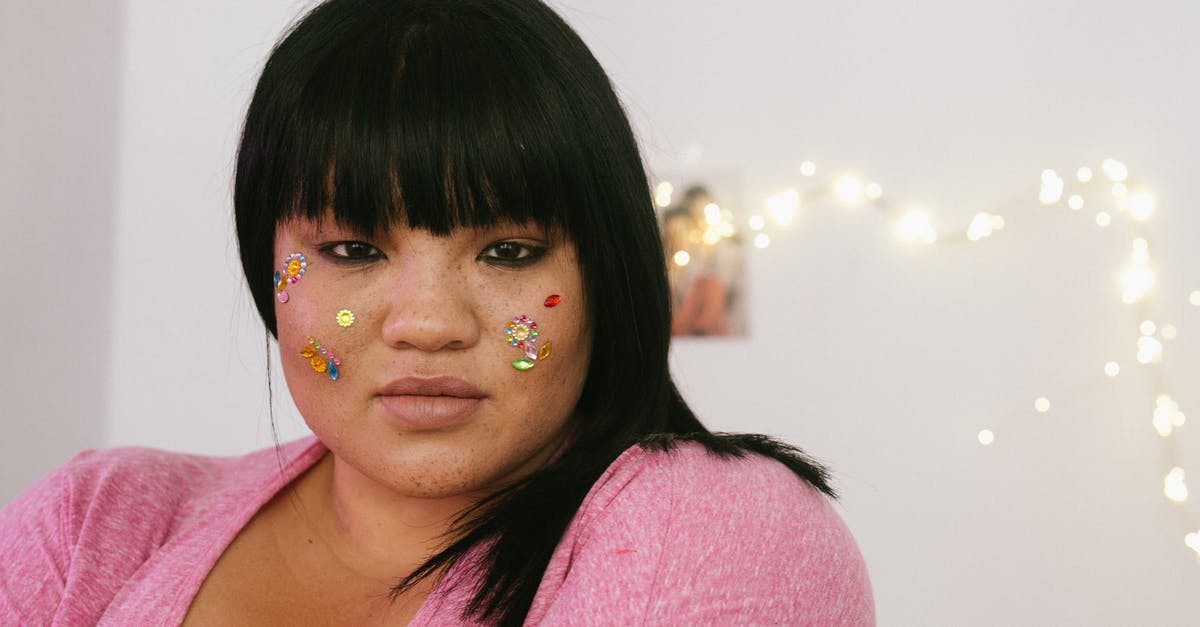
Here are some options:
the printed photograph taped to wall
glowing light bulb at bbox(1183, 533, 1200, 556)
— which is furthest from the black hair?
glowing light bulb at bbox(1183, 533, 1200, 556)

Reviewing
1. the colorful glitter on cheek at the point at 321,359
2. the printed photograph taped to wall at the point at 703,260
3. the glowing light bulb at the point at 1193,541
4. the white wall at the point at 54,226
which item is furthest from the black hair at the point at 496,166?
the glowing light bulb at the point at 1193,541

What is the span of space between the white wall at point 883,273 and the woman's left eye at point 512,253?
146 cm

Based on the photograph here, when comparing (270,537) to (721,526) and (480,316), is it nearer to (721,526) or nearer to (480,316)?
(480,316)

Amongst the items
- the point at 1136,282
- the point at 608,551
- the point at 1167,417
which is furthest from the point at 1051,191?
the point at 608,551

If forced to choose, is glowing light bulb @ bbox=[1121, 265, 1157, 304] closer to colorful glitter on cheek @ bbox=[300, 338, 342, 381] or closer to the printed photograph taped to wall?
the printed photograph taped to wall

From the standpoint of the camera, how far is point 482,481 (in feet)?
3.14

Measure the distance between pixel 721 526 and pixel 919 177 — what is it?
1.77m

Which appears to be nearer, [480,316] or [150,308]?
[480,316]

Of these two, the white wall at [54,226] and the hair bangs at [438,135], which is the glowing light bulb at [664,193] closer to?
the white wall at [54,226]

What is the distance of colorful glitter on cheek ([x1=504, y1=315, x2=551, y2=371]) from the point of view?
921mm

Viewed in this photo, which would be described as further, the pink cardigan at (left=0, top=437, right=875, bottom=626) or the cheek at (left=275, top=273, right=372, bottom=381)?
the cheek at (left=275, top=273, right=372, bottom=381)

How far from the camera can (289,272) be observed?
39.3 inches

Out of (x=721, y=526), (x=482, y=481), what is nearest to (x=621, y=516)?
(x=721, y=526)

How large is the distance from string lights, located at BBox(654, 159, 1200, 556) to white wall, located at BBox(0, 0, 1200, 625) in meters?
0.02
